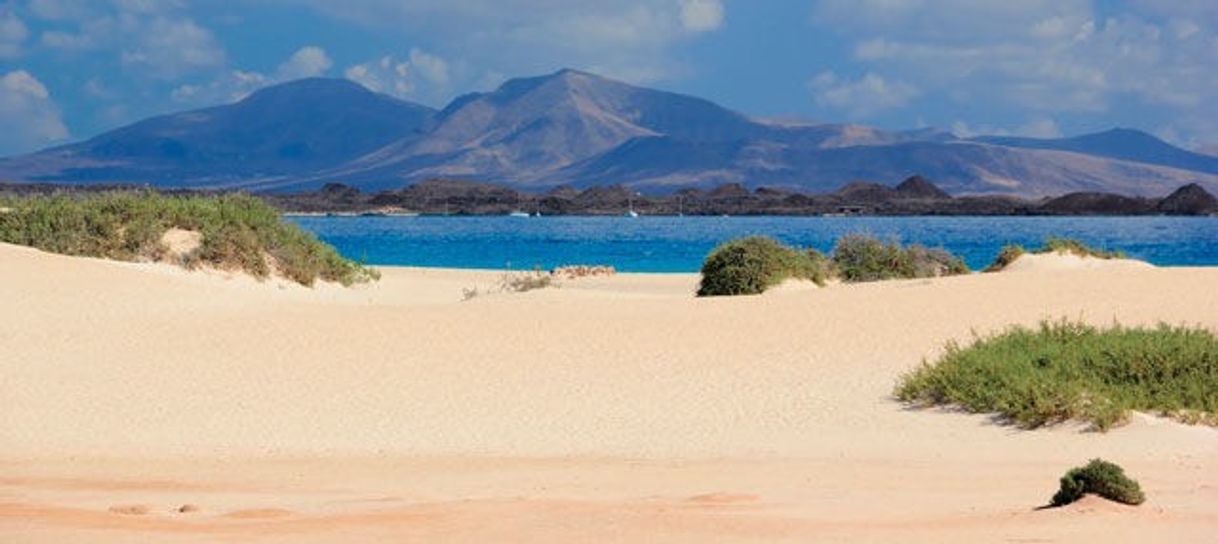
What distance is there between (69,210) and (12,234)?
1.12m

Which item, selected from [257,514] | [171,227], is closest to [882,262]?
[171,227]

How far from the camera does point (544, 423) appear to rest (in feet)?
43.3

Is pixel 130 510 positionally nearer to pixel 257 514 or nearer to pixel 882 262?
pixel 257 514

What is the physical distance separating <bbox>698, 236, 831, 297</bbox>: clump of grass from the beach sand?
3.06 meters

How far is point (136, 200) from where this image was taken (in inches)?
1097

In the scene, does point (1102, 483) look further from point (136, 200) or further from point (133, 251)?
point (136, 200)

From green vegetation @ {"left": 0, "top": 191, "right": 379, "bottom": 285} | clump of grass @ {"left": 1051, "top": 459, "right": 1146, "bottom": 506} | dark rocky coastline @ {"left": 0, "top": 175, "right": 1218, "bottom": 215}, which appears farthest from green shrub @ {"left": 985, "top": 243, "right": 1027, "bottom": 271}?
dark rocky coastline @ {"left": 0, "top": 175, "right": 1218, "bottom": 215}

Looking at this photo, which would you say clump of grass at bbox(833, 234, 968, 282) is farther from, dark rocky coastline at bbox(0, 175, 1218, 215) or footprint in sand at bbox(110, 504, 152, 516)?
dark rocky coastline at bbox(0, 175, 1218, 215)

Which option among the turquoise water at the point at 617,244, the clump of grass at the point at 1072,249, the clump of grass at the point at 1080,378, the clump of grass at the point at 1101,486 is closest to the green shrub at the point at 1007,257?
the clump of grass at the point at 1072,249

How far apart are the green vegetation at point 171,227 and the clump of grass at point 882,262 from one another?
10.3 metres

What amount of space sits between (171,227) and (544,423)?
15.8 metres

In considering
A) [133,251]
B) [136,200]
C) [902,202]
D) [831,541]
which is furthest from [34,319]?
[902,202]

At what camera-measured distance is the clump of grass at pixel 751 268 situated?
83.1 feet

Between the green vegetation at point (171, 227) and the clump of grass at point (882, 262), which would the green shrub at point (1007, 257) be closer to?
the clump of grass at point (882, 262)
